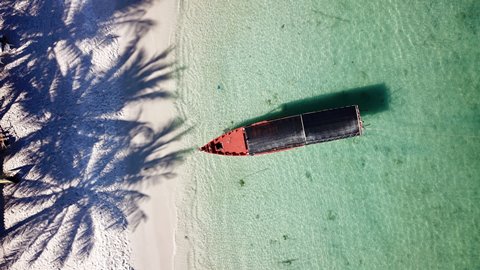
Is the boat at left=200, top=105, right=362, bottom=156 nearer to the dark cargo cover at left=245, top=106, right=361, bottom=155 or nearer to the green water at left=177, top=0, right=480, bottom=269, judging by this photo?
the dark cargo cover at left=245, top=106, right=361, bottom=155

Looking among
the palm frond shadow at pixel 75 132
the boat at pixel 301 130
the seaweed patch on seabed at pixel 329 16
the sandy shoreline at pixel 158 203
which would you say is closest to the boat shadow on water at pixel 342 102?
the boat at pixel 301 130

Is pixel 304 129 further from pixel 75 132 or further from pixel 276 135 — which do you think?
pixel 75 132

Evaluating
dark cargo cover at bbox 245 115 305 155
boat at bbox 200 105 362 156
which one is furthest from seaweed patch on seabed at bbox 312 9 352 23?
dark cargo cover at bbox 245 115 305 155

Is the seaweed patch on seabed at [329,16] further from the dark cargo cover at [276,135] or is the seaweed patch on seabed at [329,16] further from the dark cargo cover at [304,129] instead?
the dark cargo cover at [276,135]

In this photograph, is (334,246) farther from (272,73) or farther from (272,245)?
(272,73)

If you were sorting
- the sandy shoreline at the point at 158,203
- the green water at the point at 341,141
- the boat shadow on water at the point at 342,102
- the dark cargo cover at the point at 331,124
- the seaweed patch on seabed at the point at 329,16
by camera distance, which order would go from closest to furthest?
the dark cargo cover at the point at 331,124 < the green water at the point at 341,141 < the boat shadow on water at the point at 342,102 < the seaweed patch on seabed at the point at 329,16 < the sandy shoreline at the point at 158,203

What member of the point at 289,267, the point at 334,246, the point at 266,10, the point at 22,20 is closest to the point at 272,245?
the point at 289,267
